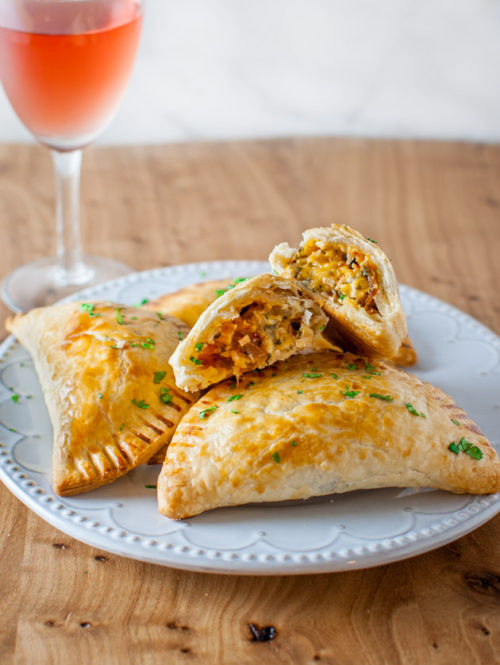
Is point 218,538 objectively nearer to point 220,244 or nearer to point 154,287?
point 154,287

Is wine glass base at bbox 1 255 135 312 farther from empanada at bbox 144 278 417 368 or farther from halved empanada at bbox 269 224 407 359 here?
halved empanada at bbox 269 224 407 359

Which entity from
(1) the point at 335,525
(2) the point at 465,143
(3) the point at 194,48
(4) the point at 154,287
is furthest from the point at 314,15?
(1) the point at 335,525

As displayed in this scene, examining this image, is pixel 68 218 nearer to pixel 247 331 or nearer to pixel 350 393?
pixel 247 331

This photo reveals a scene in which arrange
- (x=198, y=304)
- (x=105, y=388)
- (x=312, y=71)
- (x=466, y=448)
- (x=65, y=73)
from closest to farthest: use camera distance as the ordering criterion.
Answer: (x=466, y=448)
(x=105, y=388)
(x=198, y=304)
(x=65, y=73)
(x=312, y=71)

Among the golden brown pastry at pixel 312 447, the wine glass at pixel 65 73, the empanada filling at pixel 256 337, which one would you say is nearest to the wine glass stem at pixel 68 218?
the wine glass at pixel 65 73

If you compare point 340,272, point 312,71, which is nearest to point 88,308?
point 340,272
